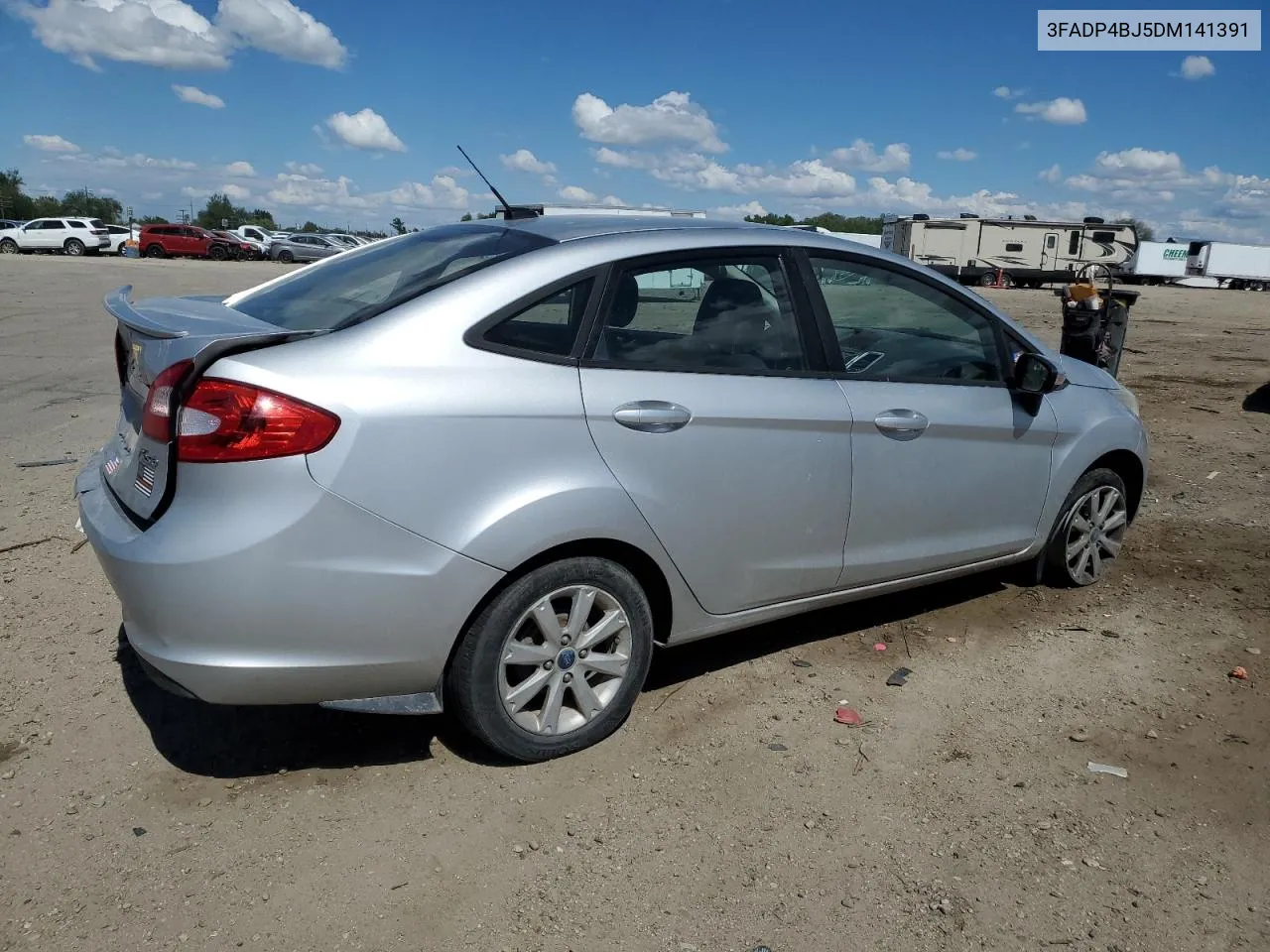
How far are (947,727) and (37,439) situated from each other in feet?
22.6

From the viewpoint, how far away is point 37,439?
24.3 ft

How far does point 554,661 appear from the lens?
125 inches

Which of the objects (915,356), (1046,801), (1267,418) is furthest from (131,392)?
(1267,418)

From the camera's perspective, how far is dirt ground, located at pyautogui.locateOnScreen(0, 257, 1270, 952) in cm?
260

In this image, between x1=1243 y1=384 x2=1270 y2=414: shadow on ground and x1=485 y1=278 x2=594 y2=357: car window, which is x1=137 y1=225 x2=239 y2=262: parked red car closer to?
x1=1243 y1=384 x2=1270 y2=414: shadow on ground

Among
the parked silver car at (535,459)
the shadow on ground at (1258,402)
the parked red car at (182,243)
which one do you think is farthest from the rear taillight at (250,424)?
the parked red car at (182,243)

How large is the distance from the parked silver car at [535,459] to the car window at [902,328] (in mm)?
14

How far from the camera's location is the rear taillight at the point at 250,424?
2.65 m

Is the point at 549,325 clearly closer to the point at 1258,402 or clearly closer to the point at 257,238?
the point at 1258,402

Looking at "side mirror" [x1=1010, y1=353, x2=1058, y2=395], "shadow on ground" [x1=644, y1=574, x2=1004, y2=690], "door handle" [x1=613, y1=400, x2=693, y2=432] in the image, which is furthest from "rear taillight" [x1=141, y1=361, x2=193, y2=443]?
"side mirror" [x1=1010, y1=353, x2=1058, y2=395]

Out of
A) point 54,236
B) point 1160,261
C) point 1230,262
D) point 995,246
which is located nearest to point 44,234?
point 54,236

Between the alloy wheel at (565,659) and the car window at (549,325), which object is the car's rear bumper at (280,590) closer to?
the alloy wheel at (565,659)

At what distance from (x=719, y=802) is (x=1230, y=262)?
204 ft

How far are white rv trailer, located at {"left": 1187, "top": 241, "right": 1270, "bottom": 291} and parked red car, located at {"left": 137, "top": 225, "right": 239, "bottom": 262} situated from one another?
166 ft
